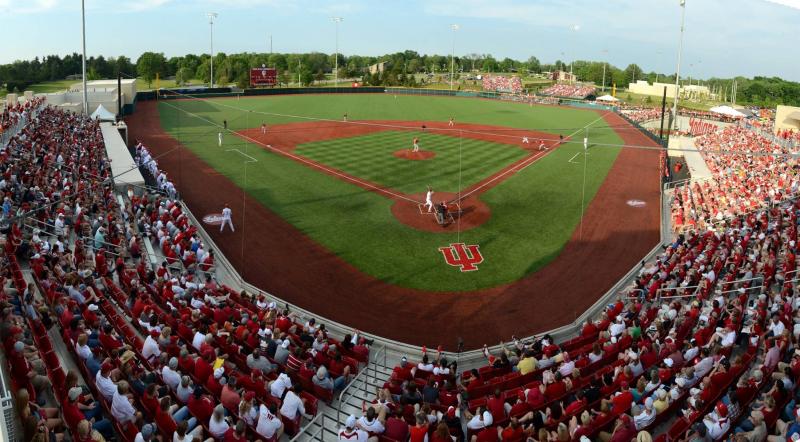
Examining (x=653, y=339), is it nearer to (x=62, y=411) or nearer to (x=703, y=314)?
(x=703, y=314)

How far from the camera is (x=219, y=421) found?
8.70 m

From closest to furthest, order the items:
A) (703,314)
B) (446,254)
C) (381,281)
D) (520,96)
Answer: (703,314) < (381,281) < (446,254) < (520,96)

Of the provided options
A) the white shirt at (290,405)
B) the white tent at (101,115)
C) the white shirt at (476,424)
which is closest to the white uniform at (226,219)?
the white shirt at (290,405)

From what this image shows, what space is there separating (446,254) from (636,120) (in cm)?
5650

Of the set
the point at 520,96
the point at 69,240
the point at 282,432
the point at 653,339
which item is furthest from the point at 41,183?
the point at 520,96

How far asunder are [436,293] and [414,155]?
78.1ft

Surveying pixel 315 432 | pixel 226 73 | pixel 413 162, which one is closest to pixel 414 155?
pixel 413 162

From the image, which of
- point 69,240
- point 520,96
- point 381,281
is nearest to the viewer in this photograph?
point 69,240

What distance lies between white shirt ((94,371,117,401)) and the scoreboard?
289ft

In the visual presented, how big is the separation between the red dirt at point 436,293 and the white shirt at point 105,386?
797 cm

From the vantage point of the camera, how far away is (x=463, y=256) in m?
21.8

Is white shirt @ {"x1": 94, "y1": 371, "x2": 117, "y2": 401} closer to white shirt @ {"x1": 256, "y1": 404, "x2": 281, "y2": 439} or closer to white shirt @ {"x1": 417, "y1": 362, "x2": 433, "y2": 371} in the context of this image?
white shirt @ {"x1": 256, "y1": 404, "x2": 281, "y2": 439}

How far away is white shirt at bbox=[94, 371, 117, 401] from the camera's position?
912cm

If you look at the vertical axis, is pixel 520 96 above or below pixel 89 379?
above
